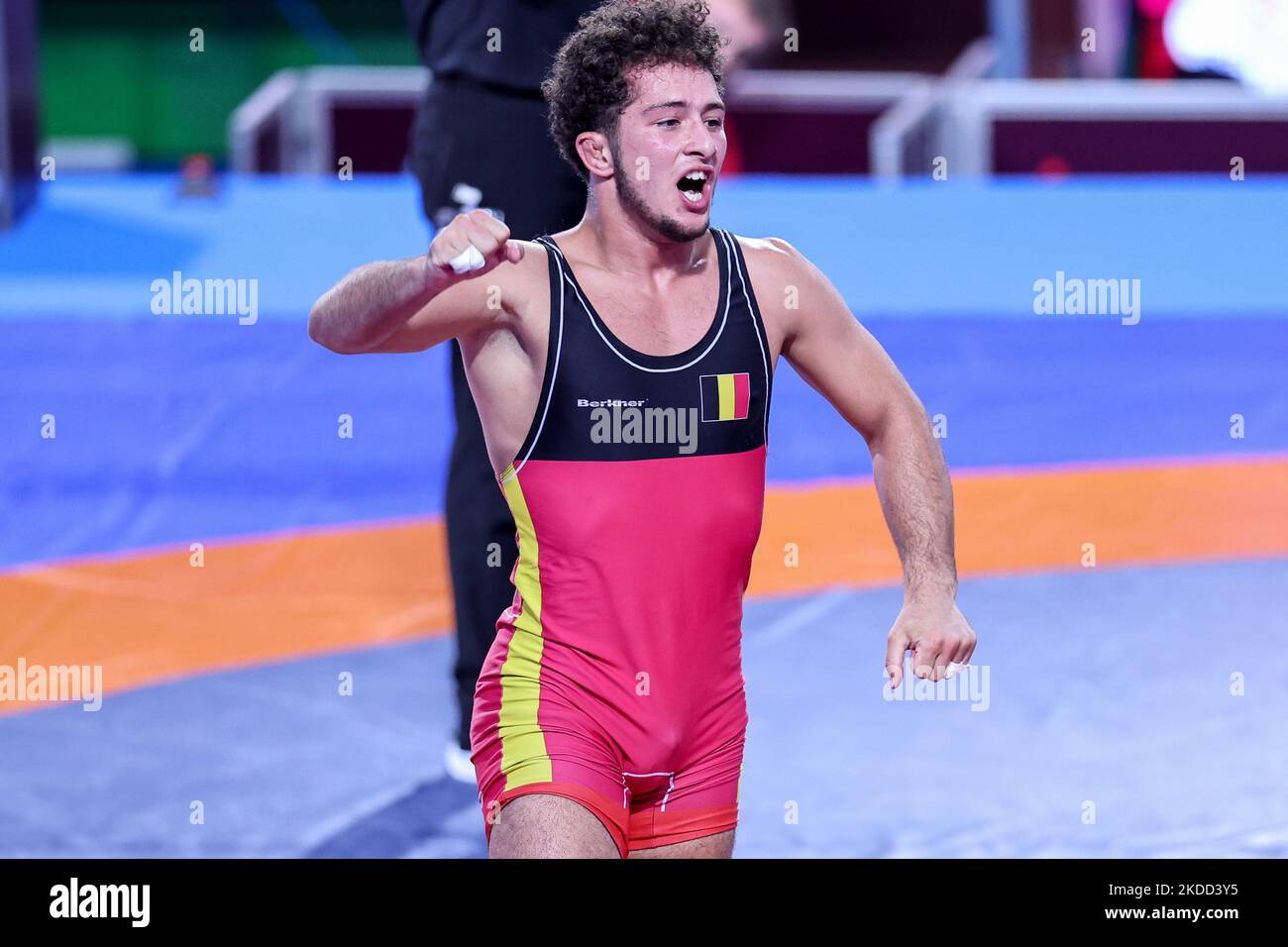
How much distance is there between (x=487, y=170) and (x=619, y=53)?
2.86 ft

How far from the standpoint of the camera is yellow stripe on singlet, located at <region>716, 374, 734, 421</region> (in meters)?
2.31

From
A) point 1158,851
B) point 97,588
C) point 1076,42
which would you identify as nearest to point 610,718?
point 1158,851

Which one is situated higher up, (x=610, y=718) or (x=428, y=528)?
(x=610, y=718)

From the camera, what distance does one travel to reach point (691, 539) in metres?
2.28

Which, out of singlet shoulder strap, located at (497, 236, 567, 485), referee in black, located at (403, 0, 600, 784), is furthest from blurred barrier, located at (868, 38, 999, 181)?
singlet shoulder strap, located at (497, 236, 567, 485)

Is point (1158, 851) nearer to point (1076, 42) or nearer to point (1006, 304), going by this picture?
point (1006, 304)

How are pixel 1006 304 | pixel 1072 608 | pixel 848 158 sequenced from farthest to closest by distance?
pixel 848 158
pixel 1006 304
pixel 1072 608

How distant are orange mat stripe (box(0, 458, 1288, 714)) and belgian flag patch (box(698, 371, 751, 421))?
2.38 metres

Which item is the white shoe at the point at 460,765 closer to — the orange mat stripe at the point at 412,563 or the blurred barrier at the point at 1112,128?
the orange mat stripe at the point at 412,563

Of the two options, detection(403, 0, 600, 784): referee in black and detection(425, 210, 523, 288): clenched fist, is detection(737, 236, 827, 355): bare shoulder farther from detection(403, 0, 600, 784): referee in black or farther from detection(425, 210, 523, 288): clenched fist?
detection(403, 0, 600, 784): referee in black

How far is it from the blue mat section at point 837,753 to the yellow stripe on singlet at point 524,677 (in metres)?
0.92

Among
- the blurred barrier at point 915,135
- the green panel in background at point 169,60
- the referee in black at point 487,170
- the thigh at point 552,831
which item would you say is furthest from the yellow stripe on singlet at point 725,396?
the green panel in background at point 169,60

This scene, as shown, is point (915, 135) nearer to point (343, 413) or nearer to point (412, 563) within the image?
point (343, 413)
